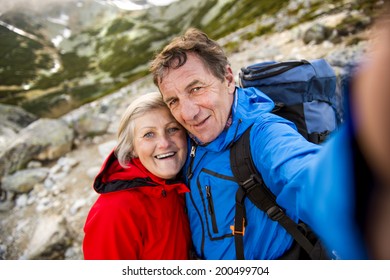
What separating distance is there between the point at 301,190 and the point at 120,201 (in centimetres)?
98

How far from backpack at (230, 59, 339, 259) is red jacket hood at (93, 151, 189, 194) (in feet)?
1.33

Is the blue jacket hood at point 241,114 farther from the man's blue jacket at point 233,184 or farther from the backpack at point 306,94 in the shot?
the backpack at point 306,94

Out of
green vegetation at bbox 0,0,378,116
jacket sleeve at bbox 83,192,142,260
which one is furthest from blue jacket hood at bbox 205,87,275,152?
green vegetation at bbox 0,0,378,116

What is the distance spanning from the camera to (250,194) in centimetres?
122

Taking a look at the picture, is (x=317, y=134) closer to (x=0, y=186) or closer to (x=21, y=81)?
(x=0, y=186)

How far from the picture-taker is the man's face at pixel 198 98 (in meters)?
1.45

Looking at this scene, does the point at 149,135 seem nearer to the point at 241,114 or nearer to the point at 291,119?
the point at 241,114

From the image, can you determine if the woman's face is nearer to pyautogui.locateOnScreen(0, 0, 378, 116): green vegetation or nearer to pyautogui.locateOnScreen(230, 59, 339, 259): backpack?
pyautogui.locateOnScreen(230, 59, 339, 259): backpack

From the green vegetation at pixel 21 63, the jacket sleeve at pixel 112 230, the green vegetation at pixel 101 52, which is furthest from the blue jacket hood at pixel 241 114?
the green vegetation at pixel 21 63

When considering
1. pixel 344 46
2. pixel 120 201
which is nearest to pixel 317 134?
pixel 120 201

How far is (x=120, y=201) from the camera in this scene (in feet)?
4.60

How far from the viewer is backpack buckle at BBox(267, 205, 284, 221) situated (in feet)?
3.98

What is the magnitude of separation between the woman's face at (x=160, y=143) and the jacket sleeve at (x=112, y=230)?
0.26 metres

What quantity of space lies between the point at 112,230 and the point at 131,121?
2.19ft
